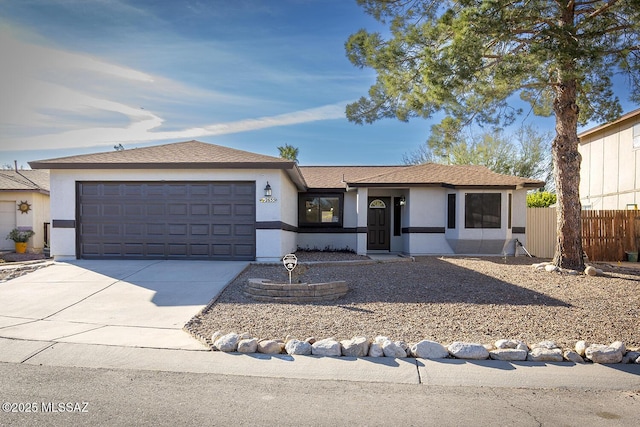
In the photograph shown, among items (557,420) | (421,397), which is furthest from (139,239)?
(557,420)

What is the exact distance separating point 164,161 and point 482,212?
1083 centimetres

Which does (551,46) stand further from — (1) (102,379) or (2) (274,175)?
(1) (102,379)

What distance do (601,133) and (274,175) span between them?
58.0 ft

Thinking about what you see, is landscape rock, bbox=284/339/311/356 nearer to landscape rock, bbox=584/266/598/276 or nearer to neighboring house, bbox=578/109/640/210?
landscape rock, bbox=584/266/598/276

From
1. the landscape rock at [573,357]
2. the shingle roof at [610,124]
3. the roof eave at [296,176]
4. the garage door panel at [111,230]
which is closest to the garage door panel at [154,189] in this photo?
the garage door panel at [111,230]

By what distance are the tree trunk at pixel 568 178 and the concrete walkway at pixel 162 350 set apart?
24.5ft

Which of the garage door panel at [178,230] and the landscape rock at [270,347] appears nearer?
the landscape rock at [270,347]

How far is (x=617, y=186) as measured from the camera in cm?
2086

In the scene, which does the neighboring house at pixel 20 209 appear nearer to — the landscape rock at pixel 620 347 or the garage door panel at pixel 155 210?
the garage door panel at pixel 155 210

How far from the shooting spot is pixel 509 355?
563 cm

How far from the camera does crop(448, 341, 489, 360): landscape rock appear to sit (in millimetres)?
5633

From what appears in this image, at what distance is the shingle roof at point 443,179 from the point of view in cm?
1619

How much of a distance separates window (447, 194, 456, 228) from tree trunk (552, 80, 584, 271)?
435 cm

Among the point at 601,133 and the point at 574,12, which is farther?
the point at 601,133
